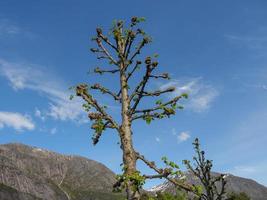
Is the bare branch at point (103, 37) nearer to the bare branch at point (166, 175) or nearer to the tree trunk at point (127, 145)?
the tree trunk at point (127, 145)

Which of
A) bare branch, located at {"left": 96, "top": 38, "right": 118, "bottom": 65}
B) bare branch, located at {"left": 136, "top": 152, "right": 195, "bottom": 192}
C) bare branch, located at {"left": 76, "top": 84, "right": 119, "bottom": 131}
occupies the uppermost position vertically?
bare branch, located at {"left": 96, "top": 38, "right": 118, "bottom": 65}

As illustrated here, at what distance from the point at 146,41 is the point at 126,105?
11.0 feet

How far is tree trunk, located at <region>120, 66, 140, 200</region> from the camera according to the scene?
14.3 meters

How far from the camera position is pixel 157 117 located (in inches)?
656

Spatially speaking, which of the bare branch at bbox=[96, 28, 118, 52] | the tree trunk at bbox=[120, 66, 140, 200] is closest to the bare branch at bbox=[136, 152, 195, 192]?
the tree trunk at bbox=[120, 66, 140, 200]

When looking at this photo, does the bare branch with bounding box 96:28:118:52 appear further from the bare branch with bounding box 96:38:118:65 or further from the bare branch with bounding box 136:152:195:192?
the bare branch with bounding box 136:152:195:192

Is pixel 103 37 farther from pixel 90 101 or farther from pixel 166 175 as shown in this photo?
pixel 166 175

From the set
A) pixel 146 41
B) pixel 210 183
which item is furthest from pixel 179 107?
pixel 210 183

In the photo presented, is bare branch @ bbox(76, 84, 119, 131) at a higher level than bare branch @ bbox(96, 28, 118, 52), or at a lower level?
lower

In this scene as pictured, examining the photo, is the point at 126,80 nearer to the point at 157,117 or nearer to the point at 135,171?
the point at 157,117

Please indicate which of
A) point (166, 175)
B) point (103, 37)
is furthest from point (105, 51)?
point (166, 175)

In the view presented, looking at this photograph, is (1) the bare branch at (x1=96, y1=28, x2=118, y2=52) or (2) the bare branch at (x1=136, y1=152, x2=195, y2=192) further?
(1) the bare branch at (x1=96, y1=28, x2=118, y2=52)

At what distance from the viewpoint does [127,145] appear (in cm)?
1552

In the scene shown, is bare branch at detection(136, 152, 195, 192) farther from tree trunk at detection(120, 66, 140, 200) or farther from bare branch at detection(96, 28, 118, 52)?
bare branch at detection(96, 28, 118, 52)
